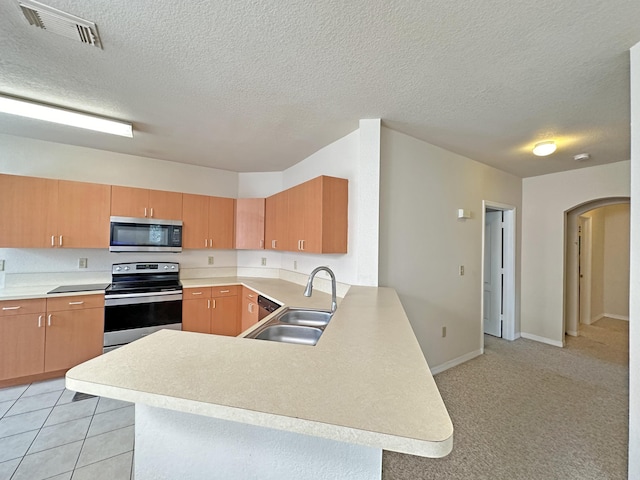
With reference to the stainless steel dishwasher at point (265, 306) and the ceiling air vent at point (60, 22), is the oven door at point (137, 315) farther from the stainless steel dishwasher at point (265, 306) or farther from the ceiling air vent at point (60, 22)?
the ceiling air vent at point (60, 22)

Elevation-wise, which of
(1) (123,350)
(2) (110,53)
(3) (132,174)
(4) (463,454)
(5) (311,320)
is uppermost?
(2) (110,53)

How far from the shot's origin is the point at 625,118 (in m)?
2.27

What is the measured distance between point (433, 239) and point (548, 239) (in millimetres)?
2432

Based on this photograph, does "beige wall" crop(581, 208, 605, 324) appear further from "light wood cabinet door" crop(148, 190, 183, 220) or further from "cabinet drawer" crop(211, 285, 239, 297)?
"light wood cabinet door" crop(148, 190, 183, 220)

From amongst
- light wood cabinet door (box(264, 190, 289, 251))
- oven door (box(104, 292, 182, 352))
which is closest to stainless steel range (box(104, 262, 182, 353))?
oven door (box(104, 292, 182, 352))

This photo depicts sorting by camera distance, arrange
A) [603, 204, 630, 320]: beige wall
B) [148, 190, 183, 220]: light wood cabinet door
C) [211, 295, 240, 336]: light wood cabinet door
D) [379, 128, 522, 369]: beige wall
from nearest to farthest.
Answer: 1. [379, 128, 522, 369]: beige wall
2. [148, 190, 183, 220]: light wood cabinet door
3. [211, 295, 240, 336]: light wood cabinet door
4. [603, 204, 630, 320]: beige wall

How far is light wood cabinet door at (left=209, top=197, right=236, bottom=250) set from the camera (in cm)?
378

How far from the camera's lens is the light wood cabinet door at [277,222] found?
3.24 metres

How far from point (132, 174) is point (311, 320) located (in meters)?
3.24

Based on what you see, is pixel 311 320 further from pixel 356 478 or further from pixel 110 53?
pixel 110 53

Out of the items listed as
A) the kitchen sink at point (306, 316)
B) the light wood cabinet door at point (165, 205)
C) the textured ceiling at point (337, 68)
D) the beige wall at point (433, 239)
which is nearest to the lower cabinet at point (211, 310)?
the light wood cabinet door at point (165, 205)

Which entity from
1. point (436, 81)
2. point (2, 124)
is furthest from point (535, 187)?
point (2, 124)

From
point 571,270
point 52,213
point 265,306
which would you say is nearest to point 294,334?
point 265,306

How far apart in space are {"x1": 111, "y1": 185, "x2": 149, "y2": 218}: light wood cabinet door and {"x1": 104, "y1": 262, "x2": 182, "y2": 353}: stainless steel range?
0.68m
